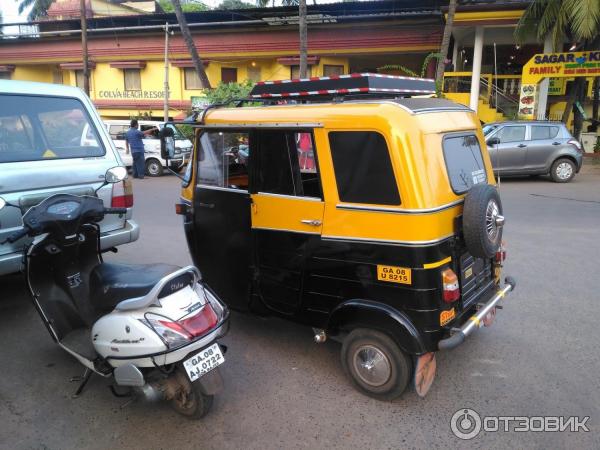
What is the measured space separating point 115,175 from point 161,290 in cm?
213

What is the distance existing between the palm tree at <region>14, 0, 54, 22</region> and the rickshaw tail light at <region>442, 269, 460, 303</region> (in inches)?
1863

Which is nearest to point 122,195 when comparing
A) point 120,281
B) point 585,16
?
point 120,281

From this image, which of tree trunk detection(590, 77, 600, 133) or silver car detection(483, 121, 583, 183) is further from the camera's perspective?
tree trunk detection(590, 77, 600, 133)

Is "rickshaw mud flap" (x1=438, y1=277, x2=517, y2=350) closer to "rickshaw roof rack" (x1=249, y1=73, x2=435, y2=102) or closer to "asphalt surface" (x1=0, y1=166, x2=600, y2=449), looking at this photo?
"asphalt surface" (x1=0, y1=166, x2=600, y2=449)

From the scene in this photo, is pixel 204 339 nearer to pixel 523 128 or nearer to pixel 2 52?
pixel 523 128

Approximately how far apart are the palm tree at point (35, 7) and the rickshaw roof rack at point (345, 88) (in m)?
45.4

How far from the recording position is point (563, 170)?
1253 centimetres

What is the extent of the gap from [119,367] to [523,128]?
12.3 m

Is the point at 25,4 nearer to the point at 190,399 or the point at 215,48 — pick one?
the point at 215,48

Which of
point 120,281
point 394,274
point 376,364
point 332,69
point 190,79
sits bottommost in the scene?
point 376,364

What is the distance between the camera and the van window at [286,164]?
3533mm

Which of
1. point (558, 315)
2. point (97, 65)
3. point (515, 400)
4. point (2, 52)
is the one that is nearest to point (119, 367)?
point (515, 400)

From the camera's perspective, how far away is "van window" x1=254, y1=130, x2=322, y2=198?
353cm

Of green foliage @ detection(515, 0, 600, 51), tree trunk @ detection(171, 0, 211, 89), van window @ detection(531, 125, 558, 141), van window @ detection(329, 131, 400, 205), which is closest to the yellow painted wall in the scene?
tree trunk @ detection(171, 0, 211, 89)
